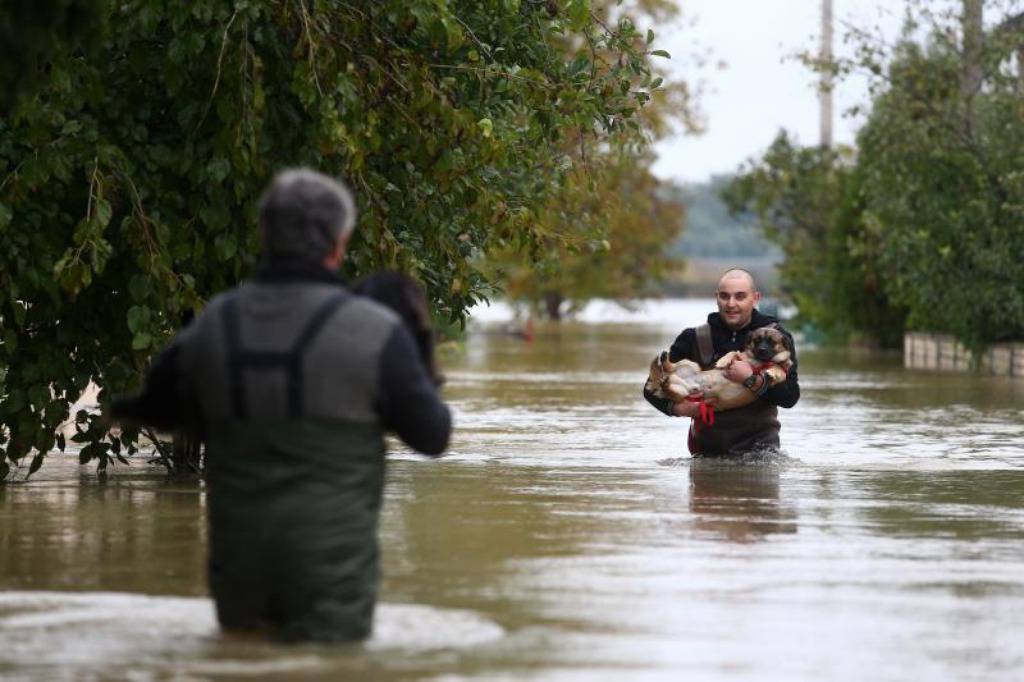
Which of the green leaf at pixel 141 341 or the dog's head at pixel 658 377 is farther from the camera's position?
the dog's head at pixel 658 377

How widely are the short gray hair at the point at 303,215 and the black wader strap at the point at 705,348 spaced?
760 centimetres

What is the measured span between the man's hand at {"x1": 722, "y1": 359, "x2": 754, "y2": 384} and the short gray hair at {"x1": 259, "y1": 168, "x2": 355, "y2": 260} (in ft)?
23.8

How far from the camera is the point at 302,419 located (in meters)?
7.88

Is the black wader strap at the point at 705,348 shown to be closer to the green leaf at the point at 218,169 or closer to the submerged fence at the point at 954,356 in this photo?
the green leaf at the point at 218,169

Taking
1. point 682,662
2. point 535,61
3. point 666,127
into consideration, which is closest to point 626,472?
point 535,61

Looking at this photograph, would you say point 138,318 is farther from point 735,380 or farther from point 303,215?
point 303,215

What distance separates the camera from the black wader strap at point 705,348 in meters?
15.4

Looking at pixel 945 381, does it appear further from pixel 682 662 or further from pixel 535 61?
pixel 682 662

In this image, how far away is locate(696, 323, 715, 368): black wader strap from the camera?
50.5 feet

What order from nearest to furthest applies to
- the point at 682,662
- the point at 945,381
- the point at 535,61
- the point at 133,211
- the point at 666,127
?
the point at 682,662
the point at 133,211
the point at 535,61
the point at 945,381
the point at 666,127

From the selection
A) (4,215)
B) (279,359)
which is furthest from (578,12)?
(279,359)

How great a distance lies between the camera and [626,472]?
16156 millimetres

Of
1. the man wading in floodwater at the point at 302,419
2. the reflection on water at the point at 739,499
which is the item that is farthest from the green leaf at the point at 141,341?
the man wading in floodwater at the point at 302,419

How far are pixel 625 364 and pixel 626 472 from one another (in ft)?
80.1
